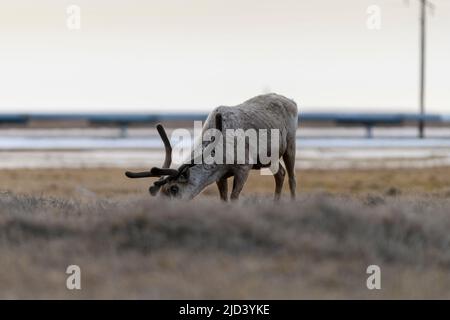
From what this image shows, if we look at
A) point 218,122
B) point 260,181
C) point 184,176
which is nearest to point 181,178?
point 184,176

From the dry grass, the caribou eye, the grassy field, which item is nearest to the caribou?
the caribou eye

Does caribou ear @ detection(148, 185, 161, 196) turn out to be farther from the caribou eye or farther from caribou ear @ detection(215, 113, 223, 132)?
caribou ear @ detection(215, 113, 223, 132)

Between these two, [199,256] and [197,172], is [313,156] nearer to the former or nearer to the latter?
[197,172]

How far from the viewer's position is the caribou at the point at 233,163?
15961 millimetres

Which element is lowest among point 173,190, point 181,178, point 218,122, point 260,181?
point 260,181

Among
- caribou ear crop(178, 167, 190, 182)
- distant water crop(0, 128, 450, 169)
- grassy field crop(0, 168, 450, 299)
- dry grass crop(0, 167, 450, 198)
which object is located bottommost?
distant water crop(0, 128, 450, 169)

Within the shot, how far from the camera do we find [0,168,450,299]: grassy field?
36.2ft

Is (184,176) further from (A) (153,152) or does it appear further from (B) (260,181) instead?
(A) (153,152)

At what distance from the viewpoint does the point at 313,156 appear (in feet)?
153

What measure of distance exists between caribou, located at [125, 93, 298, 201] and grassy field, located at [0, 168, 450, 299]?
1613 millimetres

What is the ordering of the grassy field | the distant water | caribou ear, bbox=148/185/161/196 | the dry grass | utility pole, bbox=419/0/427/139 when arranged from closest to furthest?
1. the grassy field
2. caribou ear, bbox=148/185/161/196
3. the dry grass
4. the distant water
5. utility pole, bbox=419/0/427/139

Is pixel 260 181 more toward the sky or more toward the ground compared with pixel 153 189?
more toward the ground

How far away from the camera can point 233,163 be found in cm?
1703

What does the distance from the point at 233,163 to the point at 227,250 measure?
5009 mm
